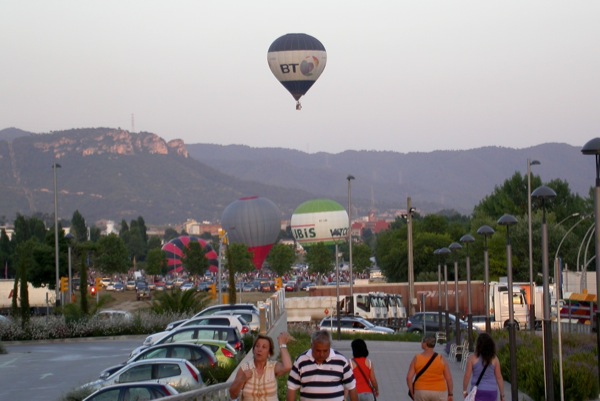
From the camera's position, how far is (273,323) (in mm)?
34500

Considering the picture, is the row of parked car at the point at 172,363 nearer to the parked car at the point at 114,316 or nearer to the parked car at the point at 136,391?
the parked car at the point at 136,391

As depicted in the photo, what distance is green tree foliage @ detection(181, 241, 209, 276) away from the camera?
143 meters

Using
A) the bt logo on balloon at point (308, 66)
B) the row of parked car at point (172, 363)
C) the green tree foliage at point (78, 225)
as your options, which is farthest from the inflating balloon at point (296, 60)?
the green tree foliage at point (78, 225)

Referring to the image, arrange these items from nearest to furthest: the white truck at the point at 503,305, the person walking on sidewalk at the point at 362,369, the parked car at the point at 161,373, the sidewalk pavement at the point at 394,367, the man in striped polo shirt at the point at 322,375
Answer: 1. the man in striped polo shirt at the point at 322,375
2. the person walking on sidewalk at the point at 362,369
3. the parked car at the point at 161,373
4. the sidewalk pavement at the point at 394,367
5. the white truck at the point at 503,305

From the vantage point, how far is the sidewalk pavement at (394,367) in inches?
1004

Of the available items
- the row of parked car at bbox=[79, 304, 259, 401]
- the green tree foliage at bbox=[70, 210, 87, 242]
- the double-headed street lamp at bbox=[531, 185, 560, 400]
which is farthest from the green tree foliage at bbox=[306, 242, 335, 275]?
the double-headed street lamp at bbox=[531, 185, 560, 400]

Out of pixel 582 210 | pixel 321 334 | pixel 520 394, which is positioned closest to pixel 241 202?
pixel 582 210

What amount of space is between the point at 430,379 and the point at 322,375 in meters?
3.36

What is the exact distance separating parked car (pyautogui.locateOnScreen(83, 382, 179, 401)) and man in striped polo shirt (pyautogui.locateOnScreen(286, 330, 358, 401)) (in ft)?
24.0

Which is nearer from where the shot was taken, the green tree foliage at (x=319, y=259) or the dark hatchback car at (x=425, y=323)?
the dark hatchback car at (x=425, y=323)

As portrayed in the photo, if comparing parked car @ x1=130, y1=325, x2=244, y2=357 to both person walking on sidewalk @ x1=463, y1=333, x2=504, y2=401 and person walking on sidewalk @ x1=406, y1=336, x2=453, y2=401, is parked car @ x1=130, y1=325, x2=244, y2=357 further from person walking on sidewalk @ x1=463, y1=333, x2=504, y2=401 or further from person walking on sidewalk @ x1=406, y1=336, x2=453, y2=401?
person walking on sidewalk @ x1=463, y1=333, x2=504, y2=401

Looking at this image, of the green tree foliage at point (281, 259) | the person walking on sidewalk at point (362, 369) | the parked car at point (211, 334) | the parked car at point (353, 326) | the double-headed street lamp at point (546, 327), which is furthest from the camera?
the green tree foliage at point (281, 259)

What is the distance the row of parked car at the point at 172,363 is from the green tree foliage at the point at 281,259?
117 m

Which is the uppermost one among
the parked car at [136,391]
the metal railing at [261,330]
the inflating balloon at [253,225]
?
the inflating balloon at [253,225]
